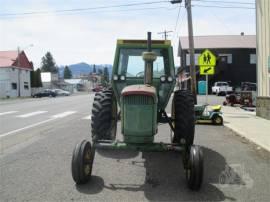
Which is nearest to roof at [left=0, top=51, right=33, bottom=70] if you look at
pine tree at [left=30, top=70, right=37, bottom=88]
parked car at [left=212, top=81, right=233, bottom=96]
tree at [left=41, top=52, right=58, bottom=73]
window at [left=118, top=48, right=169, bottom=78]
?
pine tree at [left=30, top=70, right=37, bottom=88]

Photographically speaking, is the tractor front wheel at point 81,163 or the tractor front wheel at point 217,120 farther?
the tractor front wheel at point 217,120

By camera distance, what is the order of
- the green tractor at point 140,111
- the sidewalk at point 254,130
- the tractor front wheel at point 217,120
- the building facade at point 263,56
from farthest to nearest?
1. the building facade at point 263,56
2. the tractor front wheel at point 217,120
3. the sidewalk at point 254,130
4. the green tractor at point 140,111

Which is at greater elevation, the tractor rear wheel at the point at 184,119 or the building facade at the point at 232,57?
the building facade at the point at 232,57

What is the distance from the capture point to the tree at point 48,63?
510ft

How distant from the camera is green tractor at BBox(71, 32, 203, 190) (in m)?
6.54

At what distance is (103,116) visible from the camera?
7.81 metres

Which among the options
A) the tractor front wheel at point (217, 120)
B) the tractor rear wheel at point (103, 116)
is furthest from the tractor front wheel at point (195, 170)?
the tractor front wheel at point (217, 120)

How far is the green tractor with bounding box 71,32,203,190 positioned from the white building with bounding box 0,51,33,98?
6123cm

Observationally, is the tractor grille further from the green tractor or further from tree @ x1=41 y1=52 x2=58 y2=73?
tree @ x1=41 y1=52 x2=58 y2=73

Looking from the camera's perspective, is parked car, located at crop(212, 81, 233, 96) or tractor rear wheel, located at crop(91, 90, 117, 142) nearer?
tractor rear wheel, located at crop(91, 90, 117, 142)

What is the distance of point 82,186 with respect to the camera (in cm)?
645

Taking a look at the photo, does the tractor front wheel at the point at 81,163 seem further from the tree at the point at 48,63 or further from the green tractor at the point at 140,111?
the tree at the point at 48,63

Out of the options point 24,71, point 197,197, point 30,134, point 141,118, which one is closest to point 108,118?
point 141,118

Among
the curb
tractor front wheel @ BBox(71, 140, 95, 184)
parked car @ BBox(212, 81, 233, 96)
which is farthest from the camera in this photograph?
parked car @ BBox(212, 81, 233, 96)
